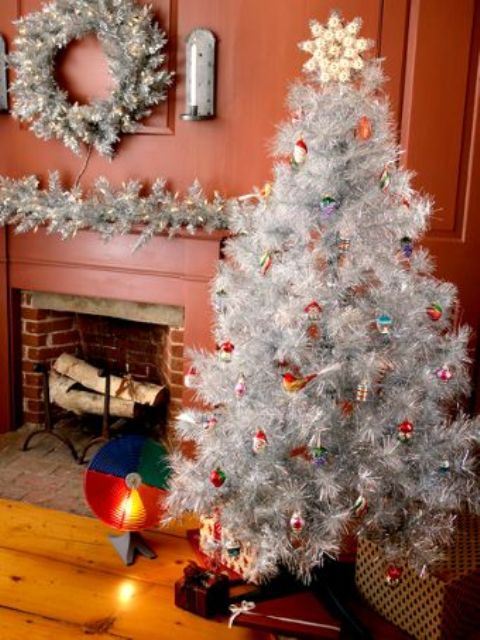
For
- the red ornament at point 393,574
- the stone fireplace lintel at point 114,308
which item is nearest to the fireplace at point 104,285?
the stone fireplace lintel at point 114,308

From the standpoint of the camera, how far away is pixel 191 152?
2713mm

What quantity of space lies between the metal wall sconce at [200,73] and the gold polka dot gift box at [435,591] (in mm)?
1694

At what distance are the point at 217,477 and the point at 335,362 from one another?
1.55 ft

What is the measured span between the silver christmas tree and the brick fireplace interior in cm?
104

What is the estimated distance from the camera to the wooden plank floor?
1.93m

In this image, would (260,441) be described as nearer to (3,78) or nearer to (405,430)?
(405,430)

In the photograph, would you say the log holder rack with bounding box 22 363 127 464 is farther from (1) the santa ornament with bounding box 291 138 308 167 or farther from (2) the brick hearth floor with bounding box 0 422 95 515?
(1) the santa ornament with bounding box 291 138 308 167

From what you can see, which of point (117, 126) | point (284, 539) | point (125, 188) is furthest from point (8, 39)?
point (284, 539)

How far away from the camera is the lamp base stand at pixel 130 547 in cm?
226

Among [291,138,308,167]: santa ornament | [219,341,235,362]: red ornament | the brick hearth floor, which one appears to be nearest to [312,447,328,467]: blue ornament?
[219,341,235,362]: red ornament

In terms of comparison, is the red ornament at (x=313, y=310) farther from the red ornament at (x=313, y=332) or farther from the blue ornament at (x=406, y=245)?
the blue ornament at (x=406, y=245)

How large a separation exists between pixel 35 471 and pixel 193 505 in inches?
48.1

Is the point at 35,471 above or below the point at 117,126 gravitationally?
below

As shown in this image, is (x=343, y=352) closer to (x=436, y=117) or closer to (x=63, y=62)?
(x=436, y=117)
